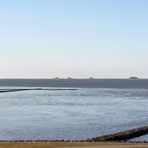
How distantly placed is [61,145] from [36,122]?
27897 millimetres

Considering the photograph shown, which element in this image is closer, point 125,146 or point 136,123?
A: point 125,146

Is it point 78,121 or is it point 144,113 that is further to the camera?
point 144,113

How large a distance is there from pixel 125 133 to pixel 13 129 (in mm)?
11792

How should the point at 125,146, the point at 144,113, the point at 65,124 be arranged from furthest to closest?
1. the point at 144,113
2. the point at 65,124
3. the point at 125,146

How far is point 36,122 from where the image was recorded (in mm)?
59594

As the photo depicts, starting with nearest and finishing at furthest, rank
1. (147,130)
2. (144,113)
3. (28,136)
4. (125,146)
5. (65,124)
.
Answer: (125,146)
(28,136)
(147,130)
(65,124)
(144,113)

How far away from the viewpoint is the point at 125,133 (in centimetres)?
4725

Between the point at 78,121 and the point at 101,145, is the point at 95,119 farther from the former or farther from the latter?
the point at 101,145

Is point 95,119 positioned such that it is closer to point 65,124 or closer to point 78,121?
point 78,121

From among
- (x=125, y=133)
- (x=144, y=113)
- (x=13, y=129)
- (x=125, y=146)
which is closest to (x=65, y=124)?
(x=13, y=129)

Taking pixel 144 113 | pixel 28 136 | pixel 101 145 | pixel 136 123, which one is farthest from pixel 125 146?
pixel 144 113

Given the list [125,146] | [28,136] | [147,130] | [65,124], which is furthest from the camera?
[65,124]

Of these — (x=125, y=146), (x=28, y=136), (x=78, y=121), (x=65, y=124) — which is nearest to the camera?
(x=125, y=146)

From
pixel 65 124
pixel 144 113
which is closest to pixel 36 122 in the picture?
pixel 65 124
